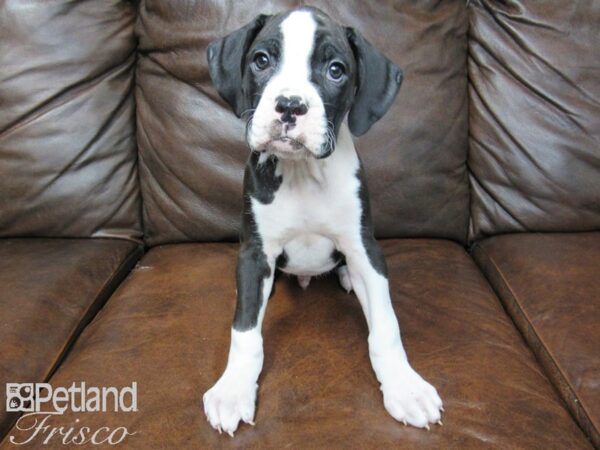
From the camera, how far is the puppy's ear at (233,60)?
1308mm

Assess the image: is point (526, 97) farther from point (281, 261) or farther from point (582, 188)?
point (281, 261)

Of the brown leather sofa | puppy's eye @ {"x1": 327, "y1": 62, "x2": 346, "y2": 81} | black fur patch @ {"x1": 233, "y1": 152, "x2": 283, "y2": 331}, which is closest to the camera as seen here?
puppy's eye @ {"x1": 327, "y1": 62, "x2": 346, "y2": 81}

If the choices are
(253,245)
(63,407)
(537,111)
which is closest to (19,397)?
(63,407)

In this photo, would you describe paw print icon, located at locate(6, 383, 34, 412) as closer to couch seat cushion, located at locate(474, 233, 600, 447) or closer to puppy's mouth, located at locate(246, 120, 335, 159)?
puppy's mouth, located at locate(246, 120, 335, 159)

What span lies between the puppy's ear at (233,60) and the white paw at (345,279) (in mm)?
517

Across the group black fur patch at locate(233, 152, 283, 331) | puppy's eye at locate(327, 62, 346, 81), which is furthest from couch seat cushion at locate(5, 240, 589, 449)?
puppy's eye at locate(327, 62, 346, 81)

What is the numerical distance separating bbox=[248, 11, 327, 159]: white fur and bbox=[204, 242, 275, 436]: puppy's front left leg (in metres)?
0.31

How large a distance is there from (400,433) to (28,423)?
2.29 feet

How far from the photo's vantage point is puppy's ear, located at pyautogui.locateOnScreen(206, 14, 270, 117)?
51.5 inches

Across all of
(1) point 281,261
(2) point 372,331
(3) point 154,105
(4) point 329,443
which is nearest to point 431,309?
(2) point 372,331

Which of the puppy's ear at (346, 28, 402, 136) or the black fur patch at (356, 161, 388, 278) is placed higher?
the puppy's ear at (346, 28, 402, 136)

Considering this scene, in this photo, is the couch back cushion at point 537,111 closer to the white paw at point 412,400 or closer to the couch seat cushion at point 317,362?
the couch seat cushion at point 317,362

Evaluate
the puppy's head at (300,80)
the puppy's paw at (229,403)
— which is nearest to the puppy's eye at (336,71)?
the puppy's head at (300,80)

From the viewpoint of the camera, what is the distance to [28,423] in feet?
3.81
